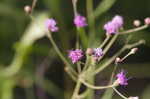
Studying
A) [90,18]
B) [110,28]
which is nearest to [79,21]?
[110,28]

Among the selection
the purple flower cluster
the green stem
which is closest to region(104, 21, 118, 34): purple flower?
the purple flower cluster

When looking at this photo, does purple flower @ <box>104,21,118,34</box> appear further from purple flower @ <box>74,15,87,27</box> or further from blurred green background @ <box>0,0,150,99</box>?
blurred green background @ <box>0,0,150,99</box>

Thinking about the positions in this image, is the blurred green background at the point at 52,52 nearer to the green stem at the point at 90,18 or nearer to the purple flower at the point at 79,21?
the green stem at the point at 90,18

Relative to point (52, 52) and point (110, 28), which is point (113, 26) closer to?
point (110, 28)

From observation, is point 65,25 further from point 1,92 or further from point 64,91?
point 1,92

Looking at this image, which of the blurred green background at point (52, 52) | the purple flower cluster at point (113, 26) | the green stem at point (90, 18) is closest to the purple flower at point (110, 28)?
the purple flower cluster at point (113, 26)

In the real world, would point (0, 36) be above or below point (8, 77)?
above

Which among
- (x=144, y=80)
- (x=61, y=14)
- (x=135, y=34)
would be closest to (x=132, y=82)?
(x=144, y=80)

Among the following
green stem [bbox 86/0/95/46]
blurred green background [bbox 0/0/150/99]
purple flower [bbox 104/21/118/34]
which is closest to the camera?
purple flower [bbox 104/21/118/34]
